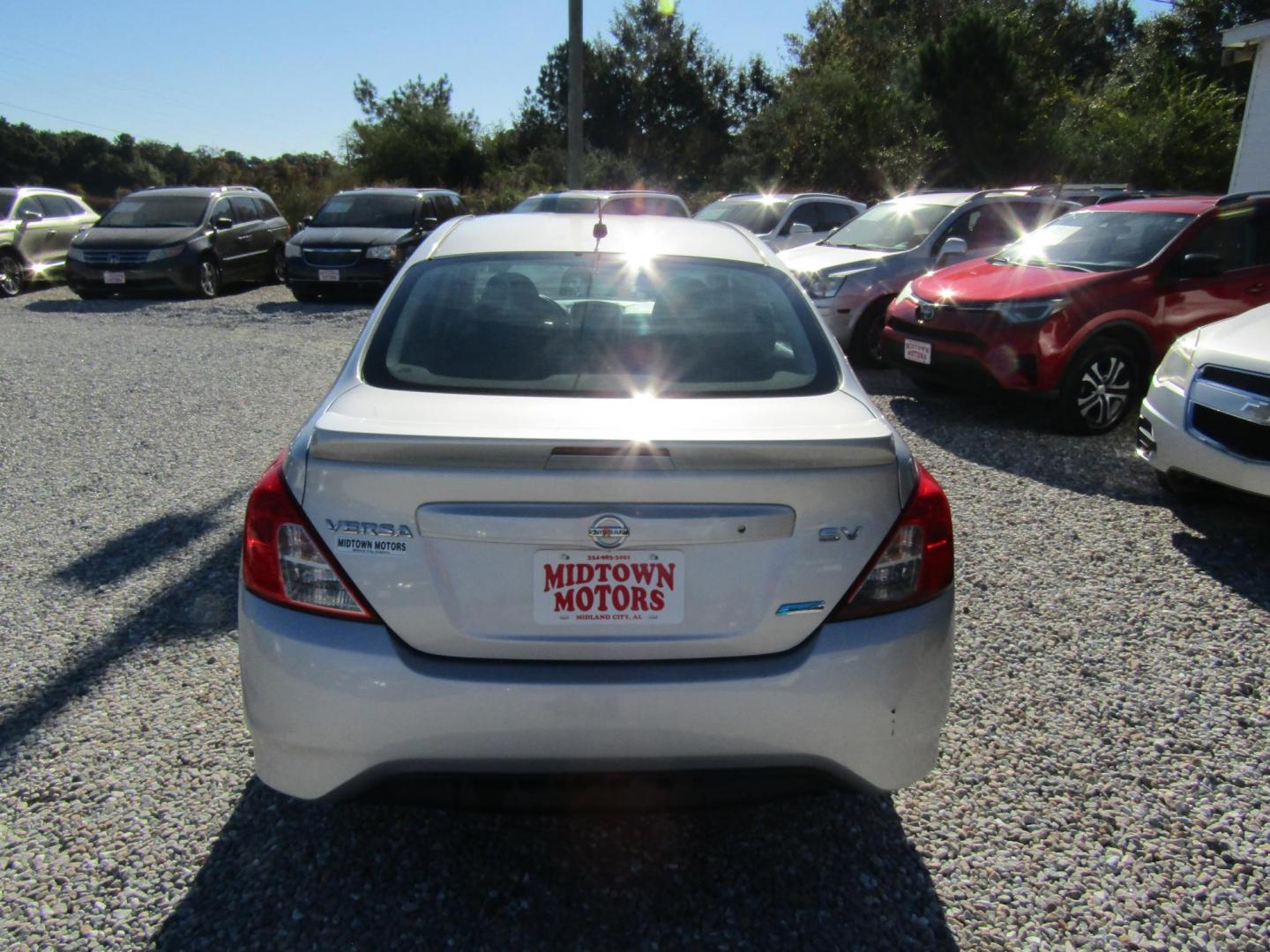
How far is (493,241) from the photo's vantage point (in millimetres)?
3338

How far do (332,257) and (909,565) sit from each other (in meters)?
13.5

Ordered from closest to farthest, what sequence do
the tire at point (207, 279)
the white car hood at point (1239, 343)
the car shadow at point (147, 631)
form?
the car shadow at point (147, 631) < the white car hood at point (1239, 343) < the tire at point (207, 279)

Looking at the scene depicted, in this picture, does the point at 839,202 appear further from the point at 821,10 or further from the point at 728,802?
the point at 821,10

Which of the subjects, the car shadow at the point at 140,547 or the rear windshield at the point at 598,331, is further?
the car shadow at the point at 140,547

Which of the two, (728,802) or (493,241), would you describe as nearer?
(728,802)

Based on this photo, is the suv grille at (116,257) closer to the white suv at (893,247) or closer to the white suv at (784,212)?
the white suv at (784,212)

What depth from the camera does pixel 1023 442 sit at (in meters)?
6.91

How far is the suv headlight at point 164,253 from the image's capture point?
14.3 metres

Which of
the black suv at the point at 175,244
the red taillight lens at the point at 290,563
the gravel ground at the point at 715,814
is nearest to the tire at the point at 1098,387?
the gravel ground at the point at 715,814

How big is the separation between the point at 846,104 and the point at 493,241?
27.4m

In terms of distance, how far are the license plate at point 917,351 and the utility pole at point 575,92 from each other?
11.2 meters

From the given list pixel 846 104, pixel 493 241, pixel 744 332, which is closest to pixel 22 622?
pixel 493 241

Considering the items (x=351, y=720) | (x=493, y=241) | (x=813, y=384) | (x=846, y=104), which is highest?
(x=846, y=104)

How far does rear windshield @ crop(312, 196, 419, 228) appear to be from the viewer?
1512 centimetres
